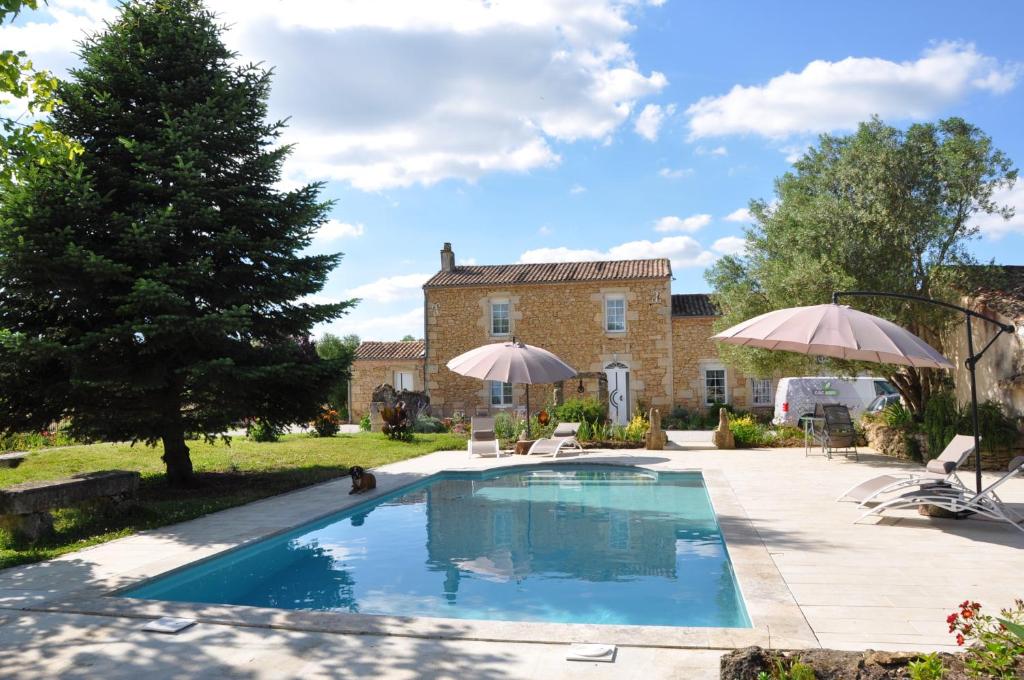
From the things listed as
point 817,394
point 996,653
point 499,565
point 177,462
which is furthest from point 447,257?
point 996,653

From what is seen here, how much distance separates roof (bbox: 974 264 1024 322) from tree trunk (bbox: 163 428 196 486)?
13.6 meters

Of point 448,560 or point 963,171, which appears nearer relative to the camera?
point 448,560

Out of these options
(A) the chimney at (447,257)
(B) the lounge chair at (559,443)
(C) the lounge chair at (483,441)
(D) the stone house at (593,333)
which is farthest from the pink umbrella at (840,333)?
(A) the chimney at (447,257)

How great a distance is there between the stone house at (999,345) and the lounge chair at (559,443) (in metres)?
7.56

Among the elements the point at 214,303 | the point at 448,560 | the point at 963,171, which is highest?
the point at 963,171

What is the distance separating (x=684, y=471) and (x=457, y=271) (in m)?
15.9

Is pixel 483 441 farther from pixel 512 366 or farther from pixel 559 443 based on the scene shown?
pixel 512 366

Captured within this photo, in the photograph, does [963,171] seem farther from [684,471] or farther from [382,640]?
[382,640]

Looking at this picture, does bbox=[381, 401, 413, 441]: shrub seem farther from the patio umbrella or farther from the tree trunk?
the tree trunk

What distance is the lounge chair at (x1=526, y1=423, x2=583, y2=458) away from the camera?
1474 cm

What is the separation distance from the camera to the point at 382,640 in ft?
14.1

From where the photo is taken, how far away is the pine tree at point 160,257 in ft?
29.3

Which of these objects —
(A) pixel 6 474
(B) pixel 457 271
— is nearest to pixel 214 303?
(A) pixel 6 474

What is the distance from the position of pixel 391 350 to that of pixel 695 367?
1260 cm
